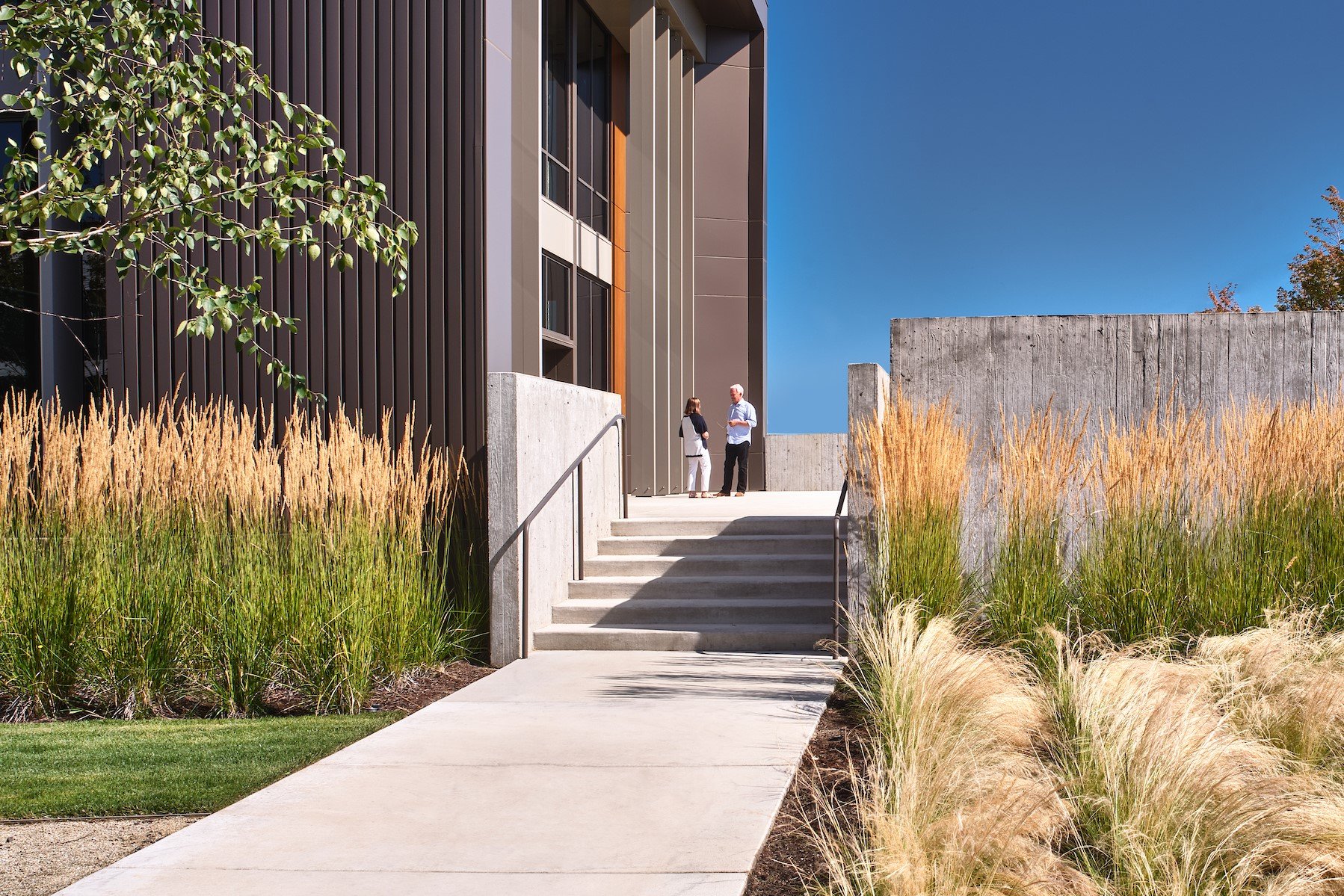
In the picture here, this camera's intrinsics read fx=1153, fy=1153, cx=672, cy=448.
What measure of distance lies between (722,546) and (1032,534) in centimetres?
341

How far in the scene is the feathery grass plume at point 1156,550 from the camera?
6793 millimetres

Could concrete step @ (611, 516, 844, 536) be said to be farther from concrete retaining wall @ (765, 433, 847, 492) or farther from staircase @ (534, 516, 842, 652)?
concrete retaining wall @ (765, 433, 847, 492)

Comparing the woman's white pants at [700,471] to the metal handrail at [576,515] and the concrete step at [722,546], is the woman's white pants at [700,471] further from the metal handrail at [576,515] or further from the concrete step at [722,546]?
the concrete step at [722,546]

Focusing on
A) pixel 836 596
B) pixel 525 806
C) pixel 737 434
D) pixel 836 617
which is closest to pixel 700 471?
pixel 737 434

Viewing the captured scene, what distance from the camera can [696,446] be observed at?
636 inches

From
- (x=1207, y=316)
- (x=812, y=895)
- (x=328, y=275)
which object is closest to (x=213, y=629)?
(x=328, y=275)

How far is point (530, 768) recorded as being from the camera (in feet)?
17.0

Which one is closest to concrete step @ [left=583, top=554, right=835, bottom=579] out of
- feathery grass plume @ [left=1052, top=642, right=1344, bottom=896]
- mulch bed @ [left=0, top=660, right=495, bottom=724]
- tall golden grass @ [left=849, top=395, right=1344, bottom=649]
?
tall golden grass @ [left=849, top=395, right=1344, bottom=649]

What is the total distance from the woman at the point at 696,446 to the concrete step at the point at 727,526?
17.2ft

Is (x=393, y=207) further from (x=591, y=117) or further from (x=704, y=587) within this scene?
(x=591, y=117)

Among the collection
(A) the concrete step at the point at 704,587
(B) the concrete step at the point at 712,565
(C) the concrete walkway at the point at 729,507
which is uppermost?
(C) the concrete walkway at the point at 729,507

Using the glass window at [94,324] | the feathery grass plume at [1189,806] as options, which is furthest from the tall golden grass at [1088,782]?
the glass window at [94,324]

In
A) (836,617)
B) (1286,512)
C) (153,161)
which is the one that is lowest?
(836,617)

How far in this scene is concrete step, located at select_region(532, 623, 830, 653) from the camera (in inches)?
325
